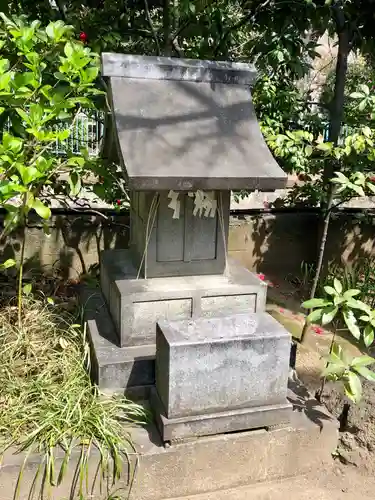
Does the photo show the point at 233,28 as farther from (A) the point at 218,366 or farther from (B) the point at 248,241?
(A) the point at 218,366

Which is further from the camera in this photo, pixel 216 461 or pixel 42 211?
pixel 216 461

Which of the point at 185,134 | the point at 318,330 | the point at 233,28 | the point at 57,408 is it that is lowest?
the point at 318,330

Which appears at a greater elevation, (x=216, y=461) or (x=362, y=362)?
(x=362, y=362)

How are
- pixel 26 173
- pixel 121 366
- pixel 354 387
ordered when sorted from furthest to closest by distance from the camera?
pixel 121 366 → pixel 354 387 → pixel 26 173

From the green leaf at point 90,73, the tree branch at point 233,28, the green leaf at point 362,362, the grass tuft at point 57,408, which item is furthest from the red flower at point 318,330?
the green leaf at point 90,73

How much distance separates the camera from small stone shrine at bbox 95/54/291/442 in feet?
9.19

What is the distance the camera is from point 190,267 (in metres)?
3.45

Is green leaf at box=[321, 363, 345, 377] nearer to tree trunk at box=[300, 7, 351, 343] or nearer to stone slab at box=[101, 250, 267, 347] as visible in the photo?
stone slab at box=[101, 250, 267, 347]

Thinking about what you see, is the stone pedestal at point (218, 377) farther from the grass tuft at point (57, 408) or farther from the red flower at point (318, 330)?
the red flower at point (318, 330)

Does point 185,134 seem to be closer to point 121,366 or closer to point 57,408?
point 121,366

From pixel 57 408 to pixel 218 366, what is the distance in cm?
105

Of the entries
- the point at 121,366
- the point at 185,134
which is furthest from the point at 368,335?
the point at 185,134

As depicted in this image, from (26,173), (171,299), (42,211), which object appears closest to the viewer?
(26,173)

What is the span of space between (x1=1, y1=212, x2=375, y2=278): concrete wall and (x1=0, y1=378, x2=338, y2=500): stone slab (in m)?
3.23
